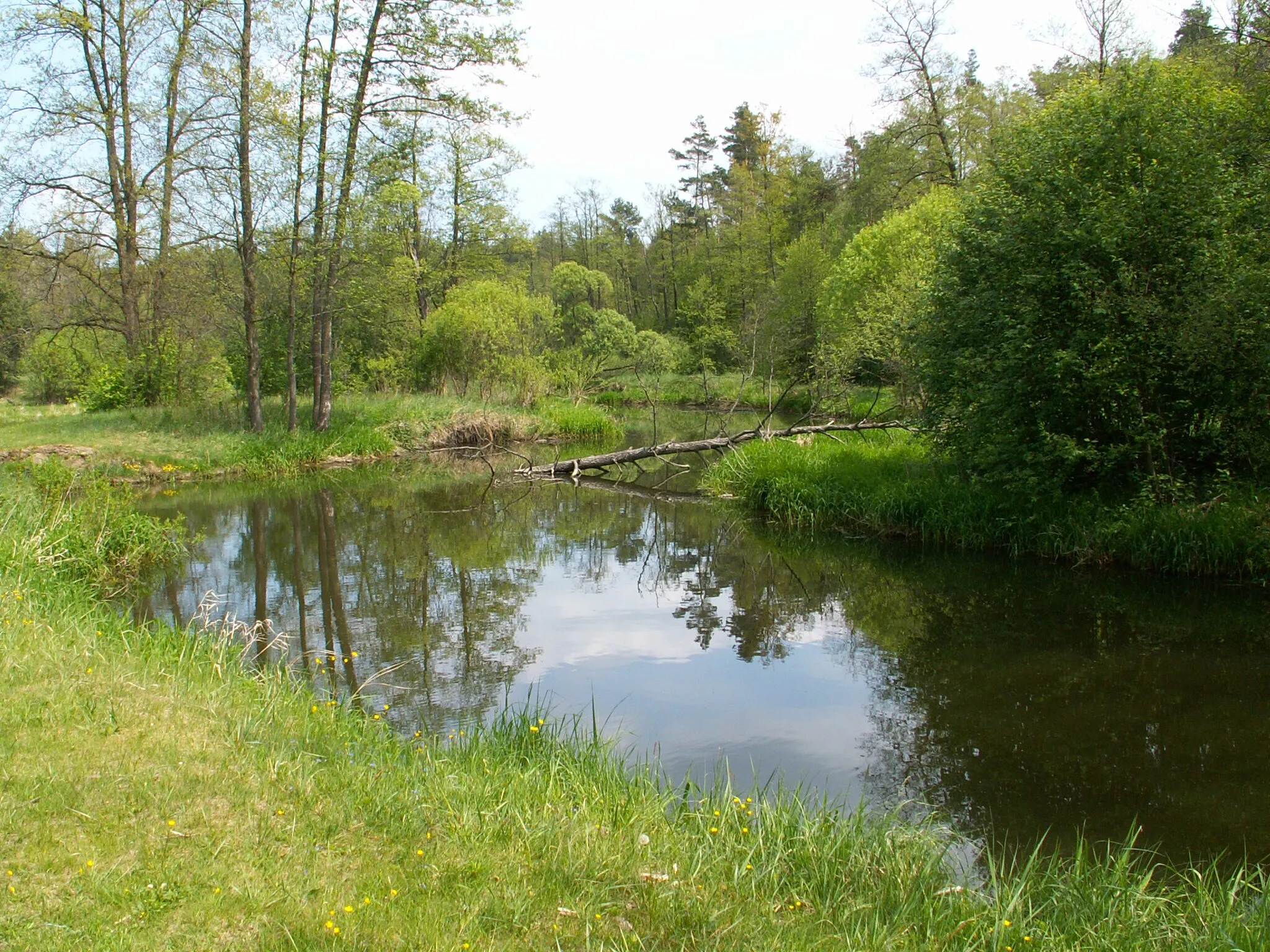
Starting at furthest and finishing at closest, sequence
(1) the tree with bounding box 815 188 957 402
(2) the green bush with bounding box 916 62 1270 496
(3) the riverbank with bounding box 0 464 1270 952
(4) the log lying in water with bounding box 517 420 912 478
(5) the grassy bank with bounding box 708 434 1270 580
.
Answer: (4) the log lying in water with bounding box 517 420 912 478 < (1) the tree with bounding box 815 188 957 402 < (5) the grassy bank with bounding box 708 434 1270 580 < (2) the green bush with bounding box 916 62 1270 496 < (3) the riverbank with bounding box 0 464 1270 952

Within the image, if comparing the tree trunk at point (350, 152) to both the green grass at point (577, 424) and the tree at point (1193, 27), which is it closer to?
the green grass at point (577, 424)

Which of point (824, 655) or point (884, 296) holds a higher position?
point (884, 296)

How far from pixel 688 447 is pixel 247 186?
40.8 ft

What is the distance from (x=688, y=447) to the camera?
20172mm

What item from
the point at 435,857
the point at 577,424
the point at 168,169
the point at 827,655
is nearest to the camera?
the point at 435,857

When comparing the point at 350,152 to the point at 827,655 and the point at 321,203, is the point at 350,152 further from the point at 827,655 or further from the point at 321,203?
the point at 827,655

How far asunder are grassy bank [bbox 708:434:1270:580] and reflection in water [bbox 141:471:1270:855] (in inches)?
18.6

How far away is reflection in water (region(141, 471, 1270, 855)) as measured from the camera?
615 centimetres

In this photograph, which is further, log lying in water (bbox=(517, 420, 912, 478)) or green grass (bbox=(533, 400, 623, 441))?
green grass (bbox=(533, 400, 623, 441))

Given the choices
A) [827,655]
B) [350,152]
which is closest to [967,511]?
[827,655]

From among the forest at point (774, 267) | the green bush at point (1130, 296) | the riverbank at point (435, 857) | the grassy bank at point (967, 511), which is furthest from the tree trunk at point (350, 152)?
the riverbank at point (435, 857)

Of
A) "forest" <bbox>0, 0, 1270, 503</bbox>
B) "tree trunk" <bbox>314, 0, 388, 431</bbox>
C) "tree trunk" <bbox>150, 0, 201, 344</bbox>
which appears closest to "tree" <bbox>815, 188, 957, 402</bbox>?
"forest" <bbox>0, 0, 1270, 503</bbox>

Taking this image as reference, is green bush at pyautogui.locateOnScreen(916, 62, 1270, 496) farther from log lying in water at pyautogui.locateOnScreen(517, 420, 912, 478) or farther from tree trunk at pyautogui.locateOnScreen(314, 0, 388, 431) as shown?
tree trunk at pyautogui.locateOnScreen(314, 0, 388, 431)

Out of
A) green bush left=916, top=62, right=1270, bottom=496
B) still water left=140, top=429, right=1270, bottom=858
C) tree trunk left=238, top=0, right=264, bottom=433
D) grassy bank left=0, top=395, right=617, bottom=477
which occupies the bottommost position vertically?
still water left=140, top=429, right=1270, bottom=858
